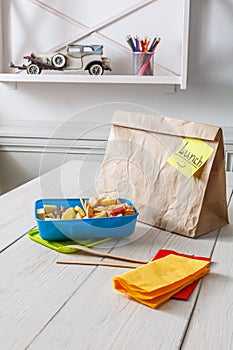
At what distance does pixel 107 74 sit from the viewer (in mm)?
2637

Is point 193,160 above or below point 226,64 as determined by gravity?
below

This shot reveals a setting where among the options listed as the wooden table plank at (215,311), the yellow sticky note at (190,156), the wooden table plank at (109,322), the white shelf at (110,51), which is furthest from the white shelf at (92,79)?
the wooden table plank at (109,322)

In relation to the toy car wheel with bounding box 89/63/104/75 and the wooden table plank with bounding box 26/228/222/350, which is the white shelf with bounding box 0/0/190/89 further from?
the wooden table plank with bounding box 26/228/222/350

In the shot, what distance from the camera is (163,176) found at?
1.42 m

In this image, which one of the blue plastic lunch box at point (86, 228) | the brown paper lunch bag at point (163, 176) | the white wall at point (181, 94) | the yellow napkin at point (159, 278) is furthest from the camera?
the white wall at point (181, 94)

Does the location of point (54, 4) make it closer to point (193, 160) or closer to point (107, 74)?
point (107, 74)

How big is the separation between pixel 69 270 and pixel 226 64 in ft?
5.78

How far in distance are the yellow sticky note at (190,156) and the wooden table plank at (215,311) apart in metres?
0.23

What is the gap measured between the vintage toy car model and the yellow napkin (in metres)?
1.56

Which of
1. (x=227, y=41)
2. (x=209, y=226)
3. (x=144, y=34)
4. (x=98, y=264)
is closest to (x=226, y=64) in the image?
(x=227, y=41)

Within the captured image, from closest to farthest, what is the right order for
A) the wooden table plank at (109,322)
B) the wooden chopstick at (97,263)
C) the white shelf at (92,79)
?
the wooden table plank at (109,322) < the wooden chopstick at (97,263) < the white shelf at (92,79)

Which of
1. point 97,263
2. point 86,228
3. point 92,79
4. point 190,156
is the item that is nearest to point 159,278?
point 97,263

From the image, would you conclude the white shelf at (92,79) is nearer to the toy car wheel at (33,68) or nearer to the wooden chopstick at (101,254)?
the toy car wheel at (33,68)

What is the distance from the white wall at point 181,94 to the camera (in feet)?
8.43
